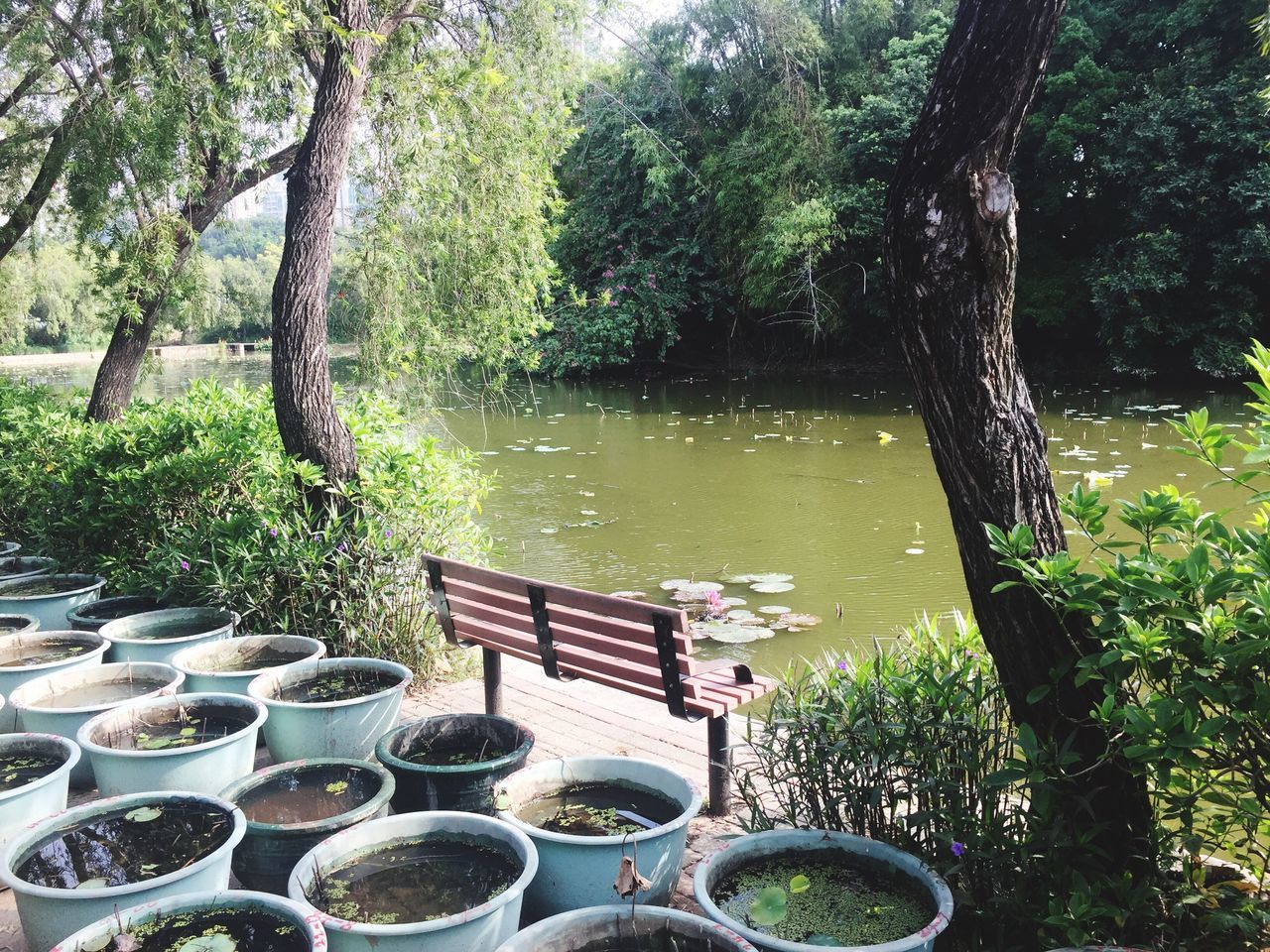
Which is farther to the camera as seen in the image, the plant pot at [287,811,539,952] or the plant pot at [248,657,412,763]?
the plant pot at [248,657,412,763]

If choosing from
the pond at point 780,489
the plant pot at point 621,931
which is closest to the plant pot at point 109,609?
the pond at point 780,489

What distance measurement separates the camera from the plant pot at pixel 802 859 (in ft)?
5.83

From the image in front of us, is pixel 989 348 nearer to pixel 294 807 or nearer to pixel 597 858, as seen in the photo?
pixel 597 858

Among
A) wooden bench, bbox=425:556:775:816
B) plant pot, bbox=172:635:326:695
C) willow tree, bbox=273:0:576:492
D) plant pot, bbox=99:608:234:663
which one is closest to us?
wooden bench, bbox=425:556:775:816

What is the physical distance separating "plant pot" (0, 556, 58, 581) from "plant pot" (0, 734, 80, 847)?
7.96 feet

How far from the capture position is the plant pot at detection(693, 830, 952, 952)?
1.78 meters

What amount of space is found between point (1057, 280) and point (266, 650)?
1711 centimetres

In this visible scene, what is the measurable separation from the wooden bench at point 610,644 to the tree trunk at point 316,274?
1.15 m

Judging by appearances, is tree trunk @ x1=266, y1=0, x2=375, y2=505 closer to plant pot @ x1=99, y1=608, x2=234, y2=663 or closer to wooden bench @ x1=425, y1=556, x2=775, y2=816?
plant pot @ x1=99, y1=608, x2=234, y2=663

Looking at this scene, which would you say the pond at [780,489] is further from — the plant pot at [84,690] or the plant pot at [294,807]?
the plant pot at [294,807]

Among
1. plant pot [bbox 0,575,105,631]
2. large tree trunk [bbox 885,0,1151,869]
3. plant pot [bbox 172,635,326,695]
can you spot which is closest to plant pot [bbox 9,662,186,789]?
plant pot [bbox 172,635,326,695]

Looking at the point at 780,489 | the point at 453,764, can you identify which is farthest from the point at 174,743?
the point at 780,489

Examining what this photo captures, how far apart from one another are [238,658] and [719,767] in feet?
6.14

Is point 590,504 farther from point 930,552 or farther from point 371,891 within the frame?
point 371,891
